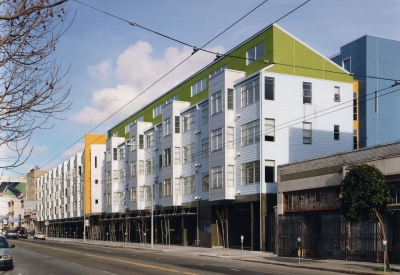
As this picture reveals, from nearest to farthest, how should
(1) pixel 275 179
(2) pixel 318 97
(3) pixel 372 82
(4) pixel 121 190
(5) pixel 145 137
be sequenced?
(1) pixel 275 179 < (2) pixel 318 97 < (3) pixel 372 82 < (5) pixel 145 137 < (4) pixel 121 190

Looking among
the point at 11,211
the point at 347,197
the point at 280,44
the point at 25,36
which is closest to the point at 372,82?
the point at 280,44

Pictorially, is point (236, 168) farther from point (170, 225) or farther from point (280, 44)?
point (170, 225)

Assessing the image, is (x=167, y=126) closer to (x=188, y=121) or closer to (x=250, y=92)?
(x=188, y=121)

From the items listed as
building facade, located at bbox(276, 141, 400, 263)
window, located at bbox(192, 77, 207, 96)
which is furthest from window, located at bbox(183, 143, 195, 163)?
building facade, located at bbox(276, 141, 400, 263)

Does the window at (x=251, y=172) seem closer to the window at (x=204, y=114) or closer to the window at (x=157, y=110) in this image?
the window at (x=204, y=114)

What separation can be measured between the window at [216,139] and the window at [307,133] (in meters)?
7.09

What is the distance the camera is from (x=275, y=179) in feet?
135

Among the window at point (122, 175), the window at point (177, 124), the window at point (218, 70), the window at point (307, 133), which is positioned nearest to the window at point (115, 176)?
the window at point (122, 175)

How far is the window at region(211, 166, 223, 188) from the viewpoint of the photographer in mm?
45312

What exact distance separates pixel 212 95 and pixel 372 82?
16.4 m

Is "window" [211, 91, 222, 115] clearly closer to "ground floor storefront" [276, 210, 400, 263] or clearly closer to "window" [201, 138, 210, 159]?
"window" [201, 138, 210, 159]

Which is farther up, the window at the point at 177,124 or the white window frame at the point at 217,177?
the window at the point at 177,124

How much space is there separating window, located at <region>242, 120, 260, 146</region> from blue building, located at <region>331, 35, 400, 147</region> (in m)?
14.1

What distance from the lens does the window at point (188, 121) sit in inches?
2085
